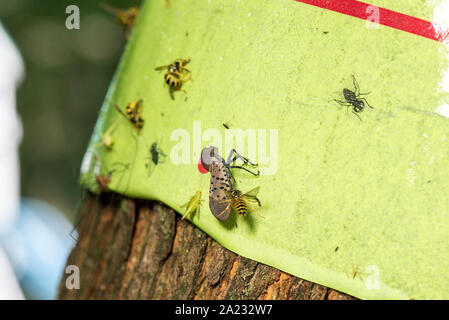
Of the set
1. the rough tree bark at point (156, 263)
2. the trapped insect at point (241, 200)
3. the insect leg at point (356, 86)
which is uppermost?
the insect leg at point (356, 86)

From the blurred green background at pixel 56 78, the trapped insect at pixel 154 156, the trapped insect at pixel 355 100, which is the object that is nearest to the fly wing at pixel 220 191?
the trapped insect at pixel 154 156

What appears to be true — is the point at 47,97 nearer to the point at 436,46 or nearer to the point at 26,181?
the point at 26,181

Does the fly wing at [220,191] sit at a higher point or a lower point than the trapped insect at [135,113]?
lower

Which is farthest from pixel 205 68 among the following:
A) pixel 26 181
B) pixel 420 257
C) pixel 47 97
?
pixel 26 181

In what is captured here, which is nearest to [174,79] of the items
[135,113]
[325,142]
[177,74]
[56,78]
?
[177,74]

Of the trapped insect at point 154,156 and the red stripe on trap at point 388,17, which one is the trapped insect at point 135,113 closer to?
the trapped insect at point 154,156

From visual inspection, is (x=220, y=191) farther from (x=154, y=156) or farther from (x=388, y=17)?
(x=388, y=17)
